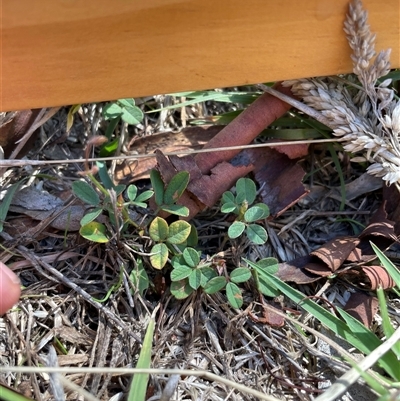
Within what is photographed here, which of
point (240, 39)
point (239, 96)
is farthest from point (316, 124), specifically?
point (240, 39)

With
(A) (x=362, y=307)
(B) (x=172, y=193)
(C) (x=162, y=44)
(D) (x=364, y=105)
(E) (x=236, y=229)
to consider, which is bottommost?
(A) (x=362, y=307)

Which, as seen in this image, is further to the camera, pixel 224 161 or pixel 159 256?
pixel 224 161

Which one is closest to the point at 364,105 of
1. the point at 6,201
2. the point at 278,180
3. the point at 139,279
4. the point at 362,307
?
the point at 278,180

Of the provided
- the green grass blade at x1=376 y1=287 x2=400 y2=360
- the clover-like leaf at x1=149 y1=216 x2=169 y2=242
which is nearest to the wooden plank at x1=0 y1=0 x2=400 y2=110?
the clover-like leaf at x1=149 y1=216 x2=169 y2=242

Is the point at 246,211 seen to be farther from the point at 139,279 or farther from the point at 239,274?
the point at 139,279

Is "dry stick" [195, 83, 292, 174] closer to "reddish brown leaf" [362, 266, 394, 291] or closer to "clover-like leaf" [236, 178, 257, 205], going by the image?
"clover-like leaf" [236, 178, 257, 205]
